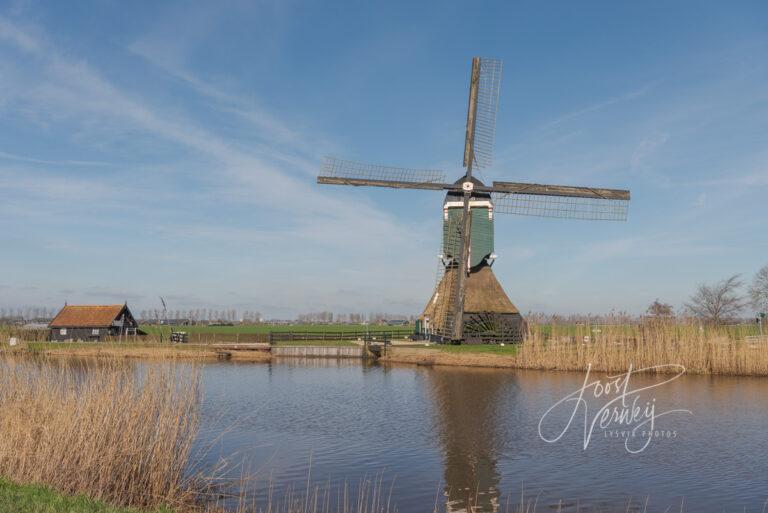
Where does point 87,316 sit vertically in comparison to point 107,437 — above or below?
above

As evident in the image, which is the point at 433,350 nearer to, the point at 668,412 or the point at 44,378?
the point at 668,412

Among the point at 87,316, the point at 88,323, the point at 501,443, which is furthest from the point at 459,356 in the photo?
the point at 87,316

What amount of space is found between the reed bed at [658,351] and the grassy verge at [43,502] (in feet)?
66.5

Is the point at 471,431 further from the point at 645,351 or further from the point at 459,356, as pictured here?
the point at 459,356

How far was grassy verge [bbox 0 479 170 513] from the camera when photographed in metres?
6.36

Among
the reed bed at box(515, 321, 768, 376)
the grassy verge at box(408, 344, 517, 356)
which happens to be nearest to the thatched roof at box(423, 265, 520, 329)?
the grassy verge at box(408, 344, 517, 356)

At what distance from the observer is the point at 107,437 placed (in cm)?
820

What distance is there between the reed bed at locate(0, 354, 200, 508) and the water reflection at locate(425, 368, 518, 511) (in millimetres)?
4206

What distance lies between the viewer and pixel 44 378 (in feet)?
31.5

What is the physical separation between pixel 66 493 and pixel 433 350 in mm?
23732

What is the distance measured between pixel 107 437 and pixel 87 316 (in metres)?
41.6
